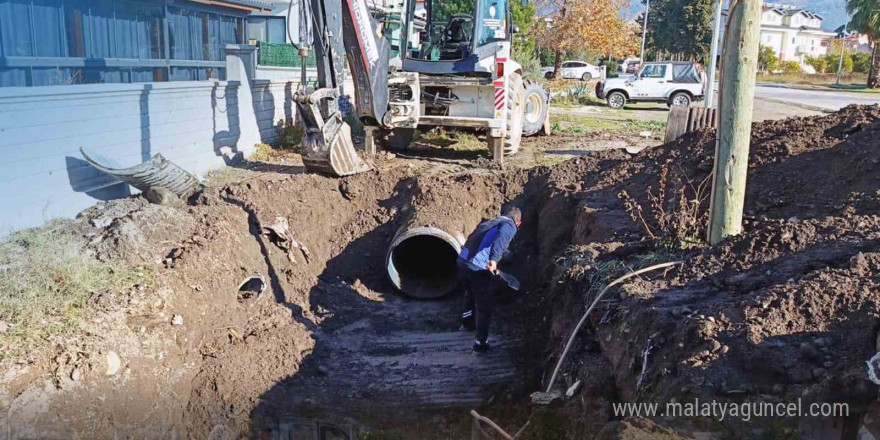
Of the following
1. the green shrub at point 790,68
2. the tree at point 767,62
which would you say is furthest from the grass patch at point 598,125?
the tree at point 767,62

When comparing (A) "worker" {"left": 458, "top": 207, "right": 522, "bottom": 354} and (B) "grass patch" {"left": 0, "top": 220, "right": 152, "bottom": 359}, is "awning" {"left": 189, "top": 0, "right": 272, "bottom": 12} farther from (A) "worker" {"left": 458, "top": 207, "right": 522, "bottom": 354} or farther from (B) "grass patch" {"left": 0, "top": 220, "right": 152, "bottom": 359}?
A: (A) "worker" {"left": 458, "top": 207, "right": 522, "bottom": 354}

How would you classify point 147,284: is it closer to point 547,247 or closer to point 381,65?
point 547,247

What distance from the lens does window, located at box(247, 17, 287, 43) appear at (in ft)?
87.8

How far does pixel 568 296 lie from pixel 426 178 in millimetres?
3881

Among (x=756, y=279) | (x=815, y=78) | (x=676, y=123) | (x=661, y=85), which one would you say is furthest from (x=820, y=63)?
(x=756, y=279)

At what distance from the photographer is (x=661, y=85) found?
25875 mm

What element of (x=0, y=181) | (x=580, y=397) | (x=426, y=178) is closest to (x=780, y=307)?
(x=580, y=397)

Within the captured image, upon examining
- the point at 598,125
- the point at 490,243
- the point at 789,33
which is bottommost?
the point at 490,243

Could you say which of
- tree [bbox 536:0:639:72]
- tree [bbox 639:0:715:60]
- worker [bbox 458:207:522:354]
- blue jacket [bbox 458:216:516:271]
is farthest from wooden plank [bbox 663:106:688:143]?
tree [bbox 639:0:715:60]

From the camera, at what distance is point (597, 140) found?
16.4 meters

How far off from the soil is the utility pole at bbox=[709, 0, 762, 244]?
0.87 feet

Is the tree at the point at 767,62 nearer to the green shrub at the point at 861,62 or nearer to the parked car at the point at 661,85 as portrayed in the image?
the green shrub at the point at 861,62

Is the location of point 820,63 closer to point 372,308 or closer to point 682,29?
point 682,29

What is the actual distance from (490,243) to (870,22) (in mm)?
41132
